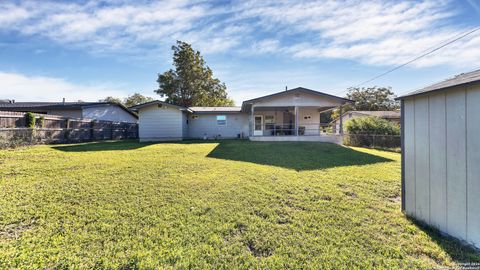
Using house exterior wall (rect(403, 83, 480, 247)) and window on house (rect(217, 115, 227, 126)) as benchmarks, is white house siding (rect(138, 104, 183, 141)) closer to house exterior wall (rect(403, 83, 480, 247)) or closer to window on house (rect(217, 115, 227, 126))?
window on house (rect(217, 115, 227, 126))

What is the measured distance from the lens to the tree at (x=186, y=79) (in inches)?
1153

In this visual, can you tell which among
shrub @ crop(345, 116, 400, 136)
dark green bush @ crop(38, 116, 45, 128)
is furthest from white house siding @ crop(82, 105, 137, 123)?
shrub @ crop(345, 116, 400, 136)

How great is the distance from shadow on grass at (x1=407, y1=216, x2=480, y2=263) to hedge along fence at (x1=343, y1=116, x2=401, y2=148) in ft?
40.2

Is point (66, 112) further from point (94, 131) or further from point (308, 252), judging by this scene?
point (308, 252)

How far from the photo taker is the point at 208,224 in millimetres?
2885

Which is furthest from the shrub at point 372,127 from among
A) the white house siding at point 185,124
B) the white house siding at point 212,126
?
the white house siding at point 185,124

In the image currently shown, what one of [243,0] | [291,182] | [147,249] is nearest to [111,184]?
[147,249]

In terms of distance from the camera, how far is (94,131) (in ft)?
49.5

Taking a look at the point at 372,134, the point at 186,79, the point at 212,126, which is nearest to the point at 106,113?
the point at 212,126

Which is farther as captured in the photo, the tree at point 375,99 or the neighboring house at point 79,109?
the tree at point 375,99

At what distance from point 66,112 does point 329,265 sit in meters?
22.8

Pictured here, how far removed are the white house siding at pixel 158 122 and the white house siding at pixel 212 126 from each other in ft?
8.47

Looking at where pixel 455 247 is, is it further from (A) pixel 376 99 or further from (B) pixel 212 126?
(A) pixel 376 99

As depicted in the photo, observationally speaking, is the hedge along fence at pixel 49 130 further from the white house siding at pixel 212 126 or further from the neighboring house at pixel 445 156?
the neighboring house at pixel 445 156
